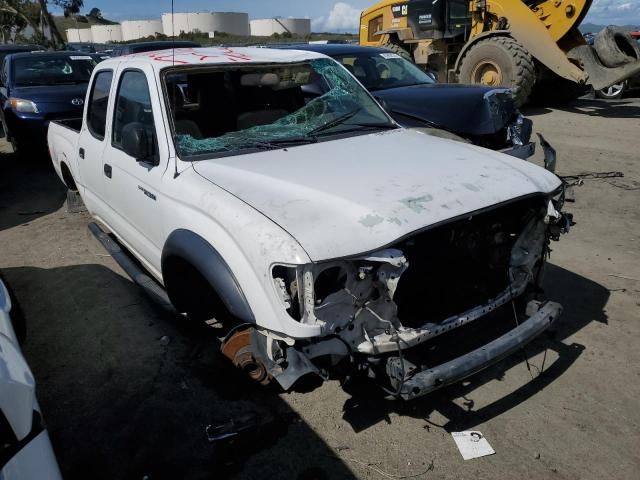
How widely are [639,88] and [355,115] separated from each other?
12.9 metres

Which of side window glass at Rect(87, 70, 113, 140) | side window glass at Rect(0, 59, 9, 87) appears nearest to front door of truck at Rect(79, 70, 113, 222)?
side window glass at Rect(87, 70, 113, 140)

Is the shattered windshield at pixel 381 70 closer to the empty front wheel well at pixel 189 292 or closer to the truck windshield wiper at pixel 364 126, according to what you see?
the truck windshield wiper at pixel 364 126

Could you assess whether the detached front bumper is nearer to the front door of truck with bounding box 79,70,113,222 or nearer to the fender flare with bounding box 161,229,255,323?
the fender flare with bounding box 161,229,255,323

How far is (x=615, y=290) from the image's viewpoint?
13.5 ft

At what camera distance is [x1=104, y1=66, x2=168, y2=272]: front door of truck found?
320 cm

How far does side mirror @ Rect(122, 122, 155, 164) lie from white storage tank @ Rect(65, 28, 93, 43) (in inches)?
3016

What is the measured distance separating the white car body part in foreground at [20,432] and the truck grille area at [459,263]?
160 cm

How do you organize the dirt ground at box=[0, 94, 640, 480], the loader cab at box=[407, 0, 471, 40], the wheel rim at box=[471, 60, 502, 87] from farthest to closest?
1. the loader cab at box=[407, 0, 471, 40]
2. the wheel rim at box=[471, 60, 502, 87]
3. the dirt ground at box=[0, 94, 640, 480]

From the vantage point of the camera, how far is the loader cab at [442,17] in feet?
39.2

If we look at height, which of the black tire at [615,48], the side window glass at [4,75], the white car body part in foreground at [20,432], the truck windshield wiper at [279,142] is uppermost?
the black tire at [615,48]

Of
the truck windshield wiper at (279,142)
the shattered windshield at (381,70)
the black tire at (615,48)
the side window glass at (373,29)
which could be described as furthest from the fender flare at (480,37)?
Answer: the truck windshield wiper at (279,142)

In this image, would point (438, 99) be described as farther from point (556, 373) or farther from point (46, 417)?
point (46, 417)

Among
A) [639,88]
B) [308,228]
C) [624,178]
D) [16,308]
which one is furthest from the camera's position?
[639,88]

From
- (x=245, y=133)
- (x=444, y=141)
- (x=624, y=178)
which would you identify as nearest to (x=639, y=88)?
(x=624, y=178)
